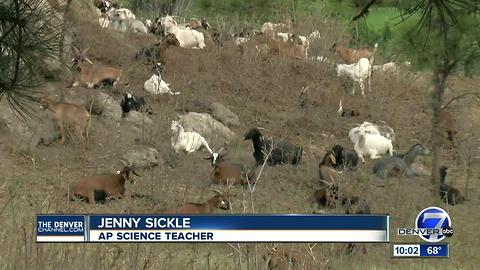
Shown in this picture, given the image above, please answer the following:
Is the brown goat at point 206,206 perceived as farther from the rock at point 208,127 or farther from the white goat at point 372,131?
the white goat at point 372,131

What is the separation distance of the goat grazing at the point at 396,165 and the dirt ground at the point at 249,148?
0.21 meters

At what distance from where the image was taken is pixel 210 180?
46.0 ft

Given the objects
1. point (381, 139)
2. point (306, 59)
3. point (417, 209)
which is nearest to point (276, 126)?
point (381, 139)

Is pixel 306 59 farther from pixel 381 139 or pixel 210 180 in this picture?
pixel 210 180

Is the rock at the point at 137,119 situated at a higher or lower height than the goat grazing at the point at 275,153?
higher

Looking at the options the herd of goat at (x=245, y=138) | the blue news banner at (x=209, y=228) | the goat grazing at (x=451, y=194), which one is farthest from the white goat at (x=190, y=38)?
the blue news banner at (x=209, y=228)

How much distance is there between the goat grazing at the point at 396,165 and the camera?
15680mm

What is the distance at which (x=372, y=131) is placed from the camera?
57.6 ft

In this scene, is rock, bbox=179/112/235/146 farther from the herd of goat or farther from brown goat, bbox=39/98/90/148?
brown goat, bbox=39/98/90/148

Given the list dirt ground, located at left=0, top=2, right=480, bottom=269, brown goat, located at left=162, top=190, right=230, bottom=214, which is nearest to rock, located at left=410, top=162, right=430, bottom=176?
dirt ground, located at left=0, top=2, right=480, bottom=269

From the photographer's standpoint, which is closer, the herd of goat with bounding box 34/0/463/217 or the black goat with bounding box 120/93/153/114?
the herd of goat with bounding box 34/0/463/217

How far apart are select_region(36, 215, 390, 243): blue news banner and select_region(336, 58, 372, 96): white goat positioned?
14533 millimetres

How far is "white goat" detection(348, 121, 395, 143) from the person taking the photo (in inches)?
695

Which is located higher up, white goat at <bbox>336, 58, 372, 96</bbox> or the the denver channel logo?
white goat at <bbox>336, 58, 372, 96</bbox>
